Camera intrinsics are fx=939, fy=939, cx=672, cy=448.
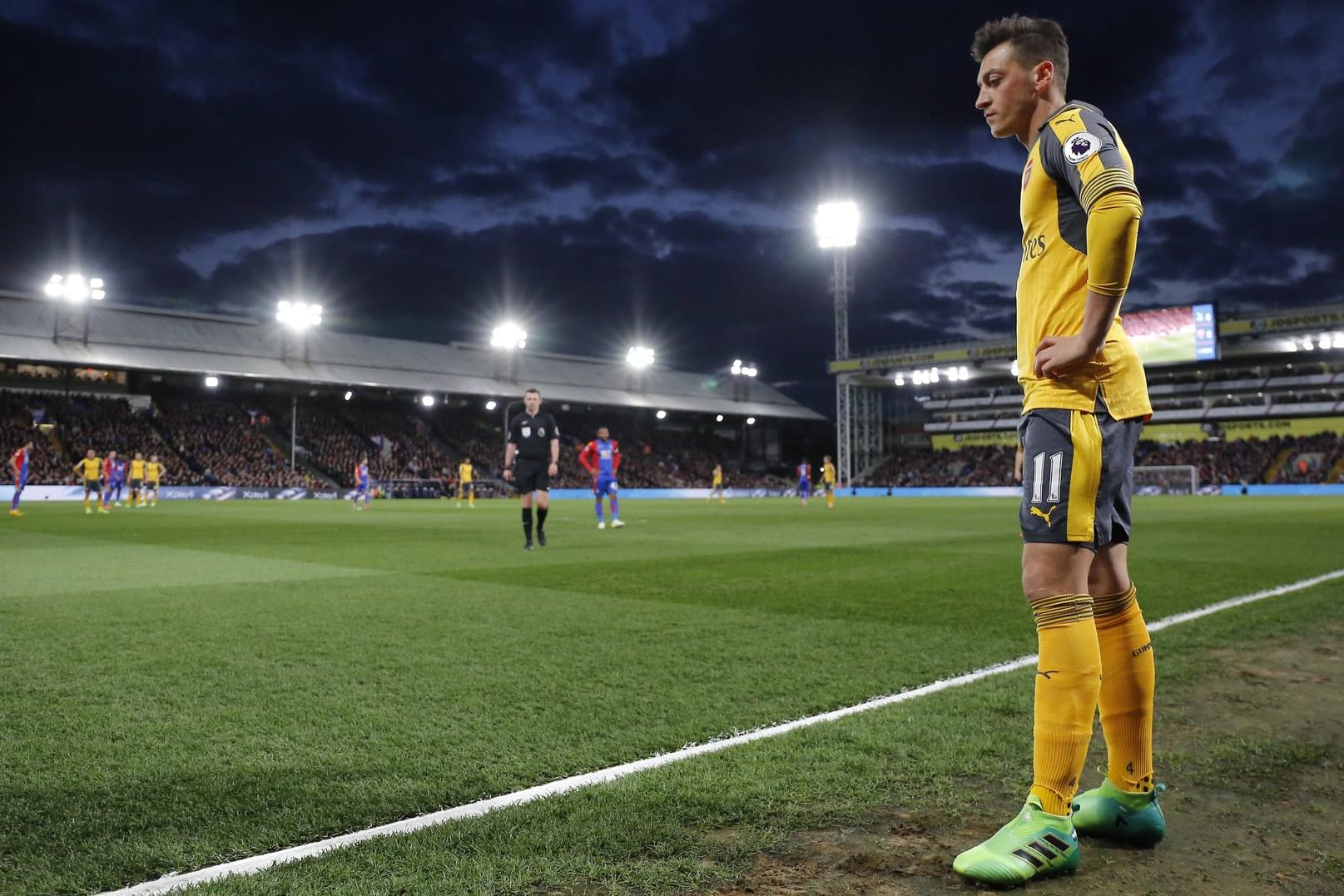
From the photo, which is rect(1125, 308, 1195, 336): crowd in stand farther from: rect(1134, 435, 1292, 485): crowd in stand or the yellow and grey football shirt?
the yellow and grey football shirt

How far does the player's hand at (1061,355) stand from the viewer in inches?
96.7

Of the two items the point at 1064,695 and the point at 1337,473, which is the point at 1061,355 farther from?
the point at 1337,473

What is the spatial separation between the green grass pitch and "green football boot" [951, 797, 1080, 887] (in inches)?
19.2

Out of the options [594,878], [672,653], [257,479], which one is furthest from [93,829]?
[257,479]

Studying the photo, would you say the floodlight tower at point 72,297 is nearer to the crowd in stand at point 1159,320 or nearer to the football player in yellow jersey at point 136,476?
the football player in yellow jersey at point 136,476

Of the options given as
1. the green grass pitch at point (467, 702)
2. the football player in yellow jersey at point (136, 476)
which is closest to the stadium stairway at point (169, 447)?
the football player in yellow jersey at point (136, 476)

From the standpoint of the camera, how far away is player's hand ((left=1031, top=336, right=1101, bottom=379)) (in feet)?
8.05

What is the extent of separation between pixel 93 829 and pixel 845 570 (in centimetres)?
811

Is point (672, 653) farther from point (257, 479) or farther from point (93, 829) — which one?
point (257, 479)

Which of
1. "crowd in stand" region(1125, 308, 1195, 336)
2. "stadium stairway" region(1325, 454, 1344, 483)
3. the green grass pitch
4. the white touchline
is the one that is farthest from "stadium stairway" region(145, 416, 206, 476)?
"stadium stairway" region(1325, 454, 1344, 483)

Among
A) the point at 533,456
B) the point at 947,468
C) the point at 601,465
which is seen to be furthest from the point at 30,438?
the point at 947,468

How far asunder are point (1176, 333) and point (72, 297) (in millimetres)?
55332

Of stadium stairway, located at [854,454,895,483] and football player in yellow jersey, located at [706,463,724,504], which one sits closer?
football player in yellow jersey, located at [706,463,724,504]

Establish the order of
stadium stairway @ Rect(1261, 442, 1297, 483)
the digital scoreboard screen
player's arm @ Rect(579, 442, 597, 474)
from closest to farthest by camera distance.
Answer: player's arm @ Rect(579, 442, 597, 474), the digital scoreboard screen, stadium stairway @ Rect(1261, 442, 1297, 483)
